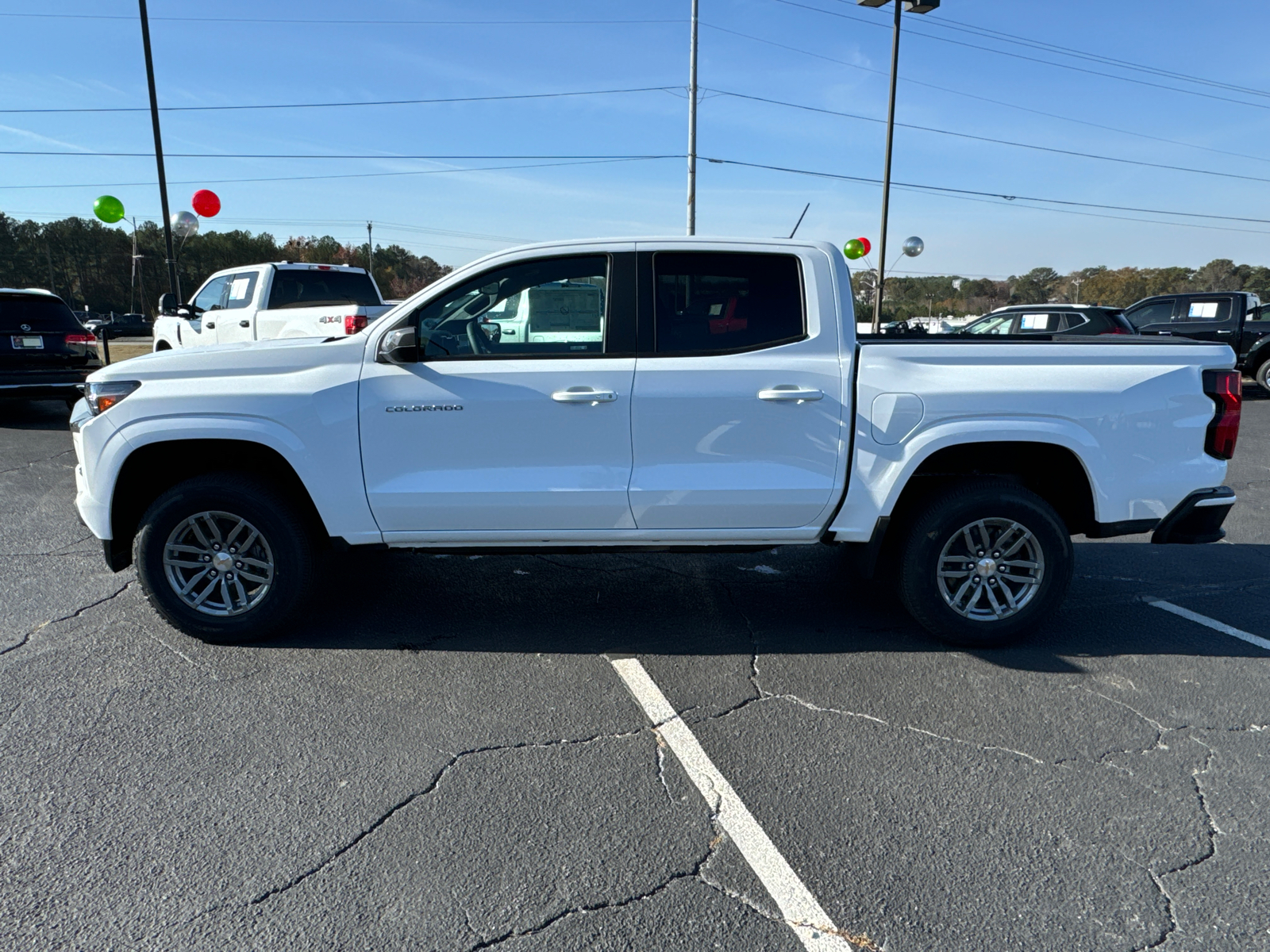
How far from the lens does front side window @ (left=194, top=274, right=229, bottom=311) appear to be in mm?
12148

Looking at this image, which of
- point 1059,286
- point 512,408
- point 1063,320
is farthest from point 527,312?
point 1059,286

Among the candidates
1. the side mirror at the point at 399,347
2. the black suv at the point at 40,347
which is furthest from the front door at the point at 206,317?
the side mirror at the point at 399,347

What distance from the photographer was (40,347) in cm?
1029

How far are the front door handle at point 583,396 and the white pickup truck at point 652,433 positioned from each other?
0.01 metres

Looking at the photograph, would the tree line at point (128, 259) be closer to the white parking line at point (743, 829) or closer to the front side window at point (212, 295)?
the front side window at point (212, 295)

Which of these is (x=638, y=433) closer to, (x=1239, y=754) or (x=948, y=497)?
(x=948, y=497)

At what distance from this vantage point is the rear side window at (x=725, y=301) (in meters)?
3.95

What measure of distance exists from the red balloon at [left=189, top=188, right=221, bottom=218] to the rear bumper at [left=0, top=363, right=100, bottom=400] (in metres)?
6.26

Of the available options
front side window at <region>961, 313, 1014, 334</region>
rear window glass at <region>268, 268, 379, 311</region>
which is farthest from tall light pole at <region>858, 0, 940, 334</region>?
rear window glass at <region>268, 268, 379, 311</region>

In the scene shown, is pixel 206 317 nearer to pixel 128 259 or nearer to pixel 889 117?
pixel 889 117

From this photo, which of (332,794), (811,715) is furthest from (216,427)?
(811,715)

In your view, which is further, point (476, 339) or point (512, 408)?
point (476, 339)

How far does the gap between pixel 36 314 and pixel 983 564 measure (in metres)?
11.4

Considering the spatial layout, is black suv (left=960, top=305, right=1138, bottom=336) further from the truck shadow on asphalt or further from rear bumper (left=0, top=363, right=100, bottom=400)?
rear bumper (left=0, top=363, right=100, bottom=400)
